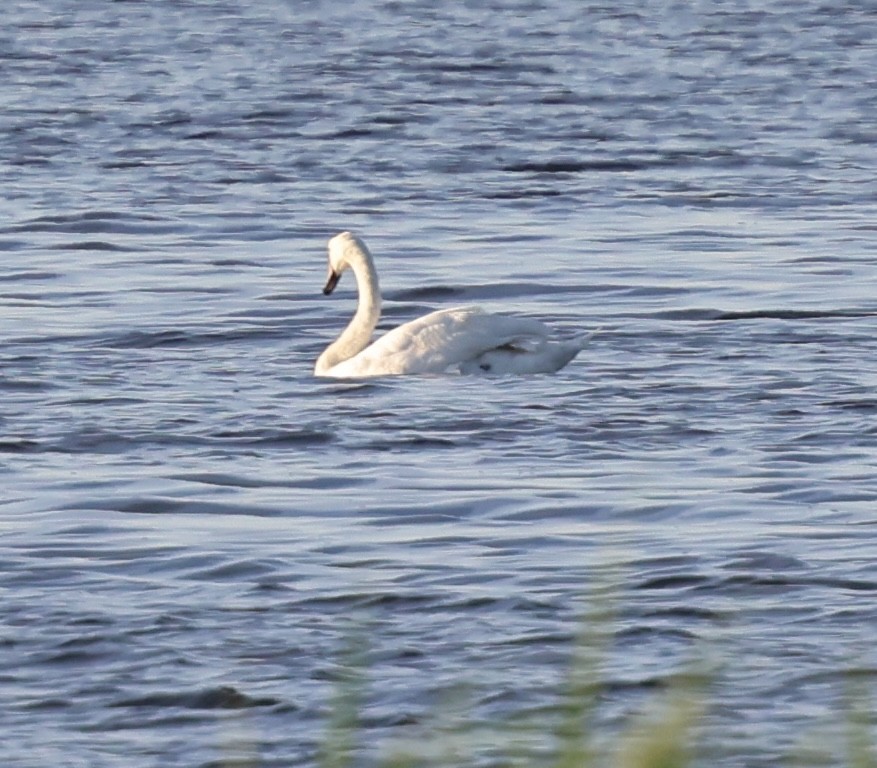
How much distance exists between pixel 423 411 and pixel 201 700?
4.90 m

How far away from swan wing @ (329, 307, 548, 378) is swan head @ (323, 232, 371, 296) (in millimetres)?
1035

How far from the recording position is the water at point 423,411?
777 centimetres

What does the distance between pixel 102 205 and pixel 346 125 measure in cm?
473

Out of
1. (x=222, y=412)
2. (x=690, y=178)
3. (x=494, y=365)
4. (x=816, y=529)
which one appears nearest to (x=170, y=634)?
(x=816, y=529)

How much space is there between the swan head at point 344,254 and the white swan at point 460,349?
2.60 feet

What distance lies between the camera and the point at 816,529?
9.59 m

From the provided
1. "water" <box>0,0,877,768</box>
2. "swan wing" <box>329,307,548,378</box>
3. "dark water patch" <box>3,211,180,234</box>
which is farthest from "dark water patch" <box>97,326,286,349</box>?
"dark water patch" <box>3,211,180,234</box>

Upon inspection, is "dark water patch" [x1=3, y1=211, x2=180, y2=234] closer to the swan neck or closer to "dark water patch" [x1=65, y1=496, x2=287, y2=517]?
the swan neck

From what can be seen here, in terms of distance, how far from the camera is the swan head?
571 inches

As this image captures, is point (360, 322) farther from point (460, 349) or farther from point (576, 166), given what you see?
point (576, 166)

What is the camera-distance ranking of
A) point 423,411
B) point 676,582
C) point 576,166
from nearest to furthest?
1. point 676,582
2. point 423,411
3. point 576,166

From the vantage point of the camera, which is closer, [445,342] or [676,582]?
[676,582]

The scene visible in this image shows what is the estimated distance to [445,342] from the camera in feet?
43.4

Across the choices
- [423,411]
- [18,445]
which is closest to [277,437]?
[423,411]
